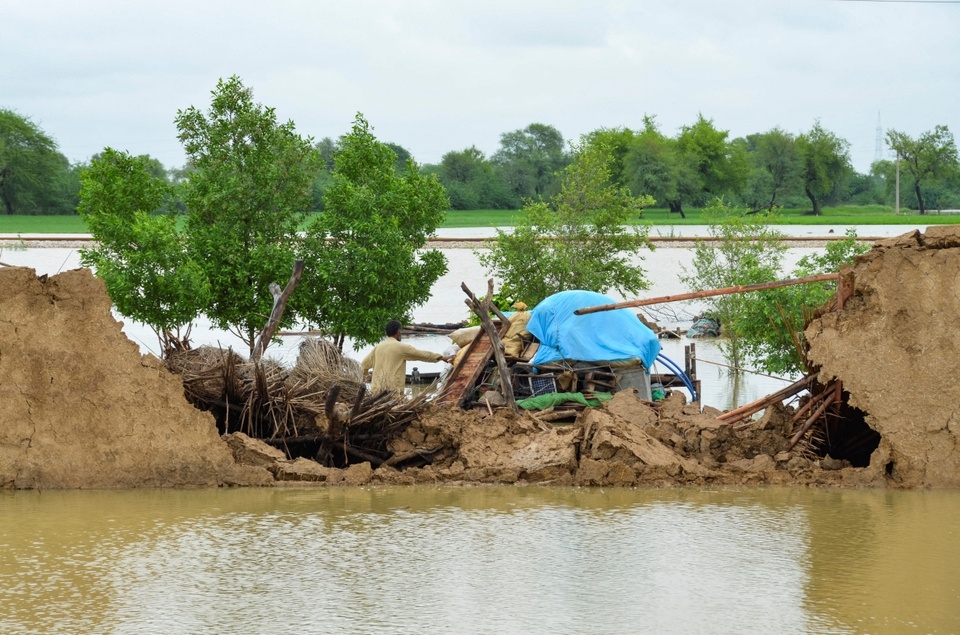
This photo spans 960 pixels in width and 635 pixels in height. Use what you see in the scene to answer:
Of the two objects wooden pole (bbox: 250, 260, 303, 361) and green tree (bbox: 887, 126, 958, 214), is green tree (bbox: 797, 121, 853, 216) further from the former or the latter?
wooden pole (bbox: 250, 260, 303, 361)

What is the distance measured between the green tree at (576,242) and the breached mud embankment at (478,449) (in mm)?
14869

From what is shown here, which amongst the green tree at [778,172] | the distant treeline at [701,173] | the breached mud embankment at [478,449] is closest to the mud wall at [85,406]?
the breached mud embankment at [478,449]

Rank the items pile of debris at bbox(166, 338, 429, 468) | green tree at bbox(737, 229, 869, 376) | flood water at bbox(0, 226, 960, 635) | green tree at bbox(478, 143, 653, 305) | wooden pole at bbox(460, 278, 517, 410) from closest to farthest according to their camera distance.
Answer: flood water at bbox(0, 226, 960, 635) < pile of debris at bbox(166, 338, 429, 468) < wooden pole at bbox(460, 278, 517, 410) < green tree at bbox(737, 229, 869, 376) < green tree at bbox(478, 143, 653, 305)

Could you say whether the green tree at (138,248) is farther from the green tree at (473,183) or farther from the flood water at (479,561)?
the green tree at (473,183)

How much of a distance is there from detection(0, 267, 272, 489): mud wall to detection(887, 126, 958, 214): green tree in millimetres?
83151

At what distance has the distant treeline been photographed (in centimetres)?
8306

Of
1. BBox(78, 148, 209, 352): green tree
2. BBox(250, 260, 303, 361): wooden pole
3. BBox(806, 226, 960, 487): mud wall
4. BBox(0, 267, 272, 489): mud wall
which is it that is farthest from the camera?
BBox(78, 148, 209, 352): green tree

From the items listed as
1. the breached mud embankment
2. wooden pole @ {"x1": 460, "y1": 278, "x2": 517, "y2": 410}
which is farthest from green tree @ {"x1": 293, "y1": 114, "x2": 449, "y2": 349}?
the breached mud embankment

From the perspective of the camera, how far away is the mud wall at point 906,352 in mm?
11227

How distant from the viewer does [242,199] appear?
19875 millimetres

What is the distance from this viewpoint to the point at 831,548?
9164 mm

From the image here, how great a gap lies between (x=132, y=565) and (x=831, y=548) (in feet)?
17.1

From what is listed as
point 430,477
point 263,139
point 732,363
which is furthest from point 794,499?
point 732,363

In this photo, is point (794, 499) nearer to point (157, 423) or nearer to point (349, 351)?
point (157, 423)
